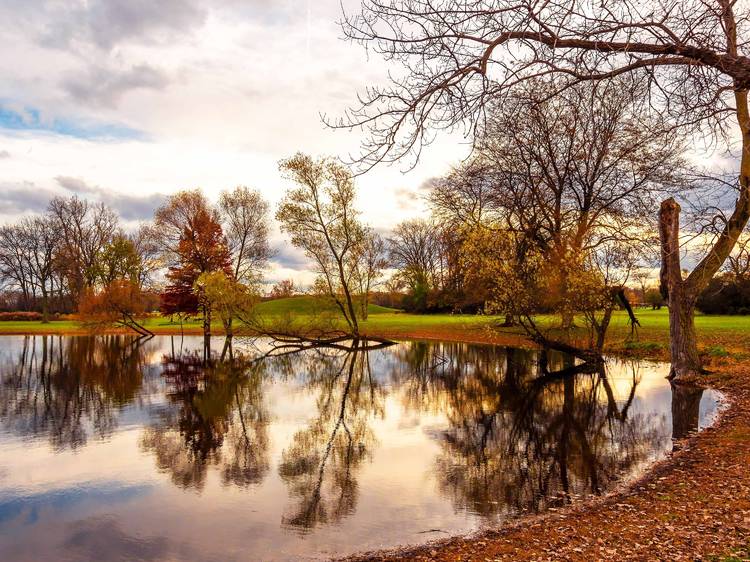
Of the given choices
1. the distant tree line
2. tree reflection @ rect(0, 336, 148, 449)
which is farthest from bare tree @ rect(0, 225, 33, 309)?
tree reflection @ rect(0, 336, 148, 449)

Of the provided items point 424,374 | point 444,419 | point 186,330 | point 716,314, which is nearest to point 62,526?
point 444,419

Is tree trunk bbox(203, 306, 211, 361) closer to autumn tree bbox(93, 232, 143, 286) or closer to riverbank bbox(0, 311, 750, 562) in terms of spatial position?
autumn tree bbox(93, 232, 143, 286)

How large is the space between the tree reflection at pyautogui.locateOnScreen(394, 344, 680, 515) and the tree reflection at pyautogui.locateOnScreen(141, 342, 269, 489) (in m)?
3.83

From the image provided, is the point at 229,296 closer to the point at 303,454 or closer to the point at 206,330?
the point at 206,330

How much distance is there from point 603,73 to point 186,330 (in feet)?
163

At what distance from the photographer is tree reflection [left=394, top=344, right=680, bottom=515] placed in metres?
8.95

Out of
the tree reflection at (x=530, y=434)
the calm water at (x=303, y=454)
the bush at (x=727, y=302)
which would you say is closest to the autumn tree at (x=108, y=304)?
the calm water at (x=303, y=454)

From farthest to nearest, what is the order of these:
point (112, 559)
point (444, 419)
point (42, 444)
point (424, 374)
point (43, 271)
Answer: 1. point (43, 271)
2. point (424, 374)
3. point (444, 419)
4. point (42, 444)
5. point (112, 559)

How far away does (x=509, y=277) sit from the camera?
2338cm

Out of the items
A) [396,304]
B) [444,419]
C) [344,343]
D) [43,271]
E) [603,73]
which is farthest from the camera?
[396,304]

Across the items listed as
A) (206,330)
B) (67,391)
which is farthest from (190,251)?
(67,391)

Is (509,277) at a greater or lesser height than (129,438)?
greater

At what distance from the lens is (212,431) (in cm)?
1313

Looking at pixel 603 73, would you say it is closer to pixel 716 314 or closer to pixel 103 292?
pixel 103 292
